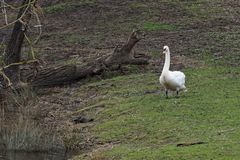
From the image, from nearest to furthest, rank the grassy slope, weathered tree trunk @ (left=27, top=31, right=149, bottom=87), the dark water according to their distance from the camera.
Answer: the grassy slope
the dark water
weathered tree trunk @ (left=27, top=31, right=149, bottom=87)

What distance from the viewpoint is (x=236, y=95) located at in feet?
58.1

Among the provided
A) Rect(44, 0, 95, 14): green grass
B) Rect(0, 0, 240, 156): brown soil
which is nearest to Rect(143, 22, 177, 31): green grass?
Rect(0, 0, 240, 156): brown soil

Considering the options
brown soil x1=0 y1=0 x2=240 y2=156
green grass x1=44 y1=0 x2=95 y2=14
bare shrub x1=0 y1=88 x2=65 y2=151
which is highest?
bare shrub x1=0 y1=88 x2=65 y2=151

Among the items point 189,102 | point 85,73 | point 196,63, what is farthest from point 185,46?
point 189,102

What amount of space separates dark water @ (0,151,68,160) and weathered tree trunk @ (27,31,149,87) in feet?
21.4

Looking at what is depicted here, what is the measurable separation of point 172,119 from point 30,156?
3004 mm

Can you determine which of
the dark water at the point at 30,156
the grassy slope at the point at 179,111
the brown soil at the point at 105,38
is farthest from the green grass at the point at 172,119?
the dark water at the point at 30,156

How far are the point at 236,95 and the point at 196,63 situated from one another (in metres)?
5.33

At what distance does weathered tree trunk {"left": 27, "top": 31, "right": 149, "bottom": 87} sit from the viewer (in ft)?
72.0

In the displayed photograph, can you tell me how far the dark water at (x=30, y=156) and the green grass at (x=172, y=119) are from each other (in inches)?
39.5

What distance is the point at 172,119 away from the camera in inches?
625

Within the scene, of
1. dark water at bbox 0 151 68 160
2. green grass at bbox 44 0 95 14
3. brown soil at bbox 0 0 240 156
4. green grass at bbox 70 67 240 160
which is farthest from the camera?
green grass at bbox 44 0 95 14

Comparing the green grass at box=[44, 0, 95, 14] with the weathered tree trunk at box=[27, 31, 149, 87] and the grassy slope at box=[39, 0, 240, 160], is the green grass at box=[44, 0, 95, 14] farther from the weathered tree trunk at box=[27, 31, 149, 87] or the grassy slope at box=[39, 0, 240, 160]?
the weathered tree trunk at box=[27, 31, 149, 87]

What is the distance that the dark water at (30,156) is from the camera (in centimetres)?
1516
